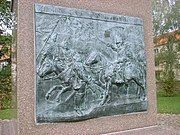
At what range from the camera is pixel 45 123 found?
17.9 feet

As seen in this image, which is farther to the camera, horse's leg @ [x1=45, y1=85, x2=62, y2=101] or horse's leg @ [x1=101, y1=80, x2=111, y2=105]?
horse's leg @ [x1=101, y1=80, x2=111, y2=105]

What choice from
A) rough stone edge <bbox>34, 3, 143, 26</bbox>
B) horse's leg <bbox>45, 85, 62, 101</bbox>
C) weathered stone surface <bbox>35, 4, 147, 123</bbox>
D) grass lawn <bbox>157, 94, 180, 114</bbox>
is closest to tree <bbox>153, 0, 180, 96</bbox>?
grass lawn <bbox>157, 94, 180, 114</bbox>

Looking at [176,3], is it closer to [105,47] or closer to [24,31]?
[105,47]

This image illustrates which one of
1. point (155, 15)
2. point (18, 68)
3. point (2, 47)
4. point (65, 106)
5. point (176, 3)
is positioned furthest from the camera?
point (155, 15)

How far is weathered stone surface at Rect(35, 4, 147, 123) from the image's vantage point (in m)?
5.50

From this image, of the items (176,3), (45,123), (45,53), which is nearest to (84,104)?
(45,123)

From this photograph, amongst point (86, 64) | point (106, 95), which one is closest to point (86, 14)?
point (86, 64)

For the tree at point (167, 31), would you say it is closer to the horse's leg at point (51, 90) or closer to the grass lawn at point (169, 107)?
the grass lawn at point (169, 107)

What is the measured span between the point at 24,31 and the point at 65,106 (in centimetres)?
157

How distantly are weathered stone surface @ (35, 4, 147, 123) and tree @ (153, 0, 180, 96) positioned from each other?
599 inches

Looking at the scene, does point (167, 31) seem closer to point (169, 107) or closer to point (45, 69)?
point (169, 107)

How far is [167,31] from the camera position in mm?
22453

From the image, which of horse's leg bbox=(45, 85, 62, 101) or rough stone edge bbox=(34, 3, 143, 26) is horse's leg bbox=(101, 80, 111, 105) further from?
rough stone edge bbox=(34, 3, 143, 26)

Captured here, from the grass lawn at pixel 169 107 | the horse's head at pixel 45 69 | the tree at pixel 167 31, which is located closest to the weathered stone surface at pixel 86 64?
the horse's head at pixel 45 69
